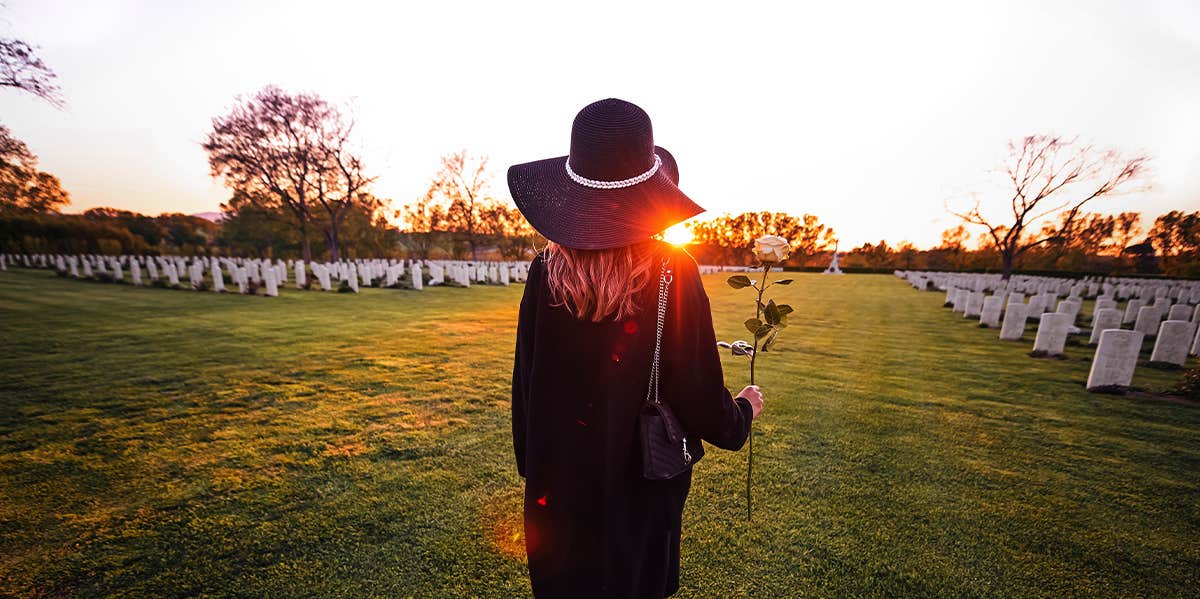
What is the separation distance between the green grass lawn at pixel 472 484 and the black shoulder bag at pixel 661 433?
1.39 meters

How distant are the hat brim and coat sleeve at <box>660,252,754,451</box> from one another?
5.8 inches

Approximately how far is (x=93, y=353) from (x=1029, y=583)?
9995mm

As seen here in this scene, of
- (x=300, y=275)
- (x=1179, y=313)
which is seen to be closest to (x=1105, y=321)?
(x=1179, y=313)

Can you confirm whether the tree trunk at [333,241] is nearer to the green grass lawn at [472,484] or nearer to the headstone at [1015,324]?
the green grass lawn at [472,484]

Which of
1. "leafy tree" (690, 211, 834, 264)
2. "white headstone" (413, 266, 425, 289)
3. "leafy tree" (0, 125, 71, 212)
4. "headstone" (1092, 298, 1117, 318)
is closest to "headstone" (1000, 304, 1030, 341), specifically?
"headstone" (1092, 298, 1117, 318)

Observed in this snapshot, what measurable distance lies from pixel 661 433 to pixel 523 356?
523 millimetres


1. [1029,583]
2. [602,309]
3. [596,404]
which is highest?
[602,309]

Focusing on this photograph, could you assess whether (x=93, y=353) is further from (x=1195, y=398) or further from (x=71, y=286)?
(x=1195, y=398)

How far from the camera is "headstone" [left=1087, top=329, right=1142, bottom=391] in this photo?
489cm

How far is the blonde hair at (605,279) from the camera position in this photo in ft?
3.50

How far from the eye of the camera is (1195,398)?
473cm

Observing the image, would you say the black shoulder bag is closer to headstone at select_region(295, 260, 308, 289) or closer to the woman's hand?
the woman's hand

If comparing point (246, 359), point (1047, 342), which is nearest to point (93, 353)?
point (246, 359)

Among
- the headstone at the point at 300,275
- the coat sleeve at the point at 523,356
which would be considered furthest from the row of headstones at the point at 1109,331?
the headstone at the point at 300,275
